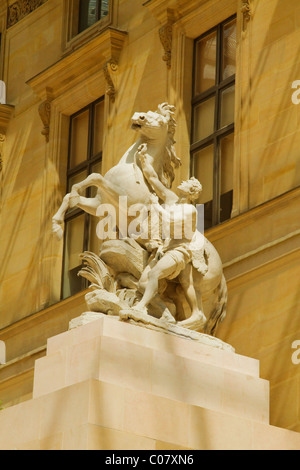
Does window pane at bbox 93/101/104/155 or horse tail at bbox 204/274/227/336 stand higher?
window pane at bbox 93/101/104/155

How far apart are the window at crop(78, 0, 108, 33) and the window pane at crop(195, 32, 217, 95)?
11.9ft

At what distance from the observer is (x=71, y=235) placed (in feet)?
92.1

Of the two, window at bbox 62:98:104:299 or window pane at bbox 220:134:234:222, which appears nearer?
window pane at bbox 220:134:234:222

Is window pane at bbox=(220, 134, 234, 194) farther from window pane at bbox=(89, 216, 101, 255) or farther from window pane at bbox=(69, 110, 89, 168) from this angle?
window pane at bbox=(69, 110, 89, 168)

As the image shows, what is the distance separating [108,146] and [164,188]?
9.09 m

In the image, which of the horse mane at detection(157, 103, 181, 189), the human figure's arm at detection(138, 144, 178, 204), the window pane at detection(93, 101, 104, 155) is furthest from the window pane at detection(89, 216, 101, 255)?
the human figure's arm at detection(138, 144, 178, 204)

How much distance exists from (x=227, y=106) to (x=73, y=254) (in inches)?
189

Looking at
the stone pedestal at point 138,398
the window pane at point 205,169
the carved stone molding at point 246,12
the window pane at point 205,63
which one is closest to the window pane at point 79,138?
the window pane at point 205,63

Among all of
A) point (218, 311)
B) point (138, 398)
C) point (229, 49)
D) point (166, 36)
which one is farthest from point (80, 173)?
point (138, 398)

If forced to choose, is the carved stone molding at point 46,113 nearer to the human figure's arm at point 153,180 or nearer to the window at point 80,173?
the window at point 80,173

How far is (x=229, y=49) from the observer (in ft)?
81.8

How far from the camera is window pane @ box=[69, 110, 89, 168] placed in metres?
28.5

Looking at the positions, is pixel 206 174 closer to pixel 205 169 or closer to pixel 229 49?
pixel 205 169

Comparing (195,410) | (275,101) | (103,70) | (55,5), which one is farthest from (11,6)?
(195,410)
